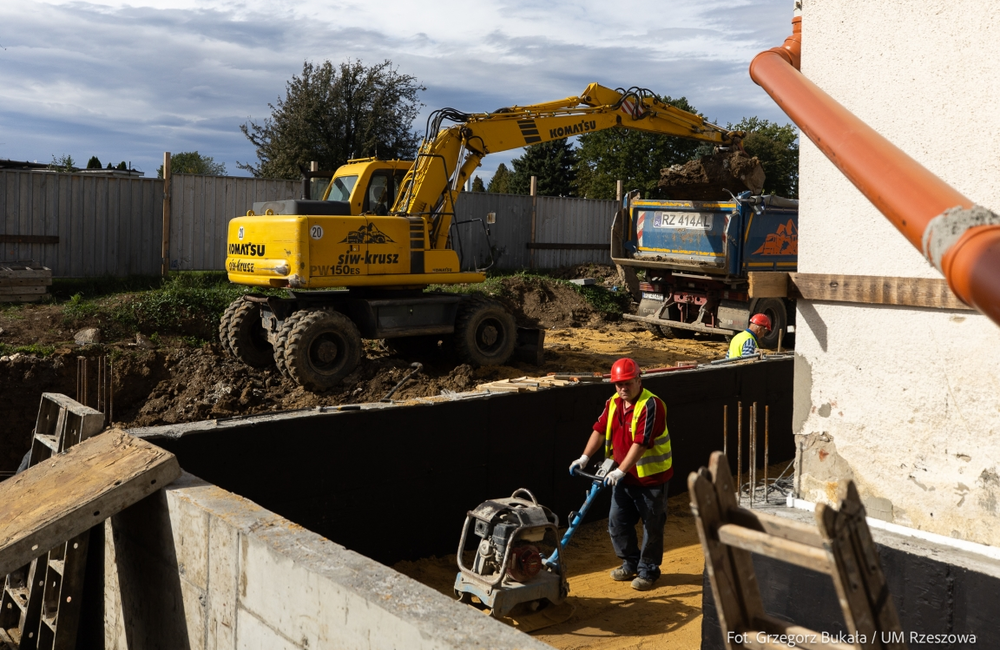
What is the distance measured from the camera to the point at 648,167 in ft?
133

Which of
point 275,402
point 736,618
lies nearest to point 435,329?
point 275,402

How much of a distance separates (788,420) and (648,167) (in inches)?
1257

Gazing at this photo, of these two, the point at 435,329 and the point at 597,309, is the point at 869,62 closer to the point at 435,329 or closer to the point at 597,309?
the point at 435,329

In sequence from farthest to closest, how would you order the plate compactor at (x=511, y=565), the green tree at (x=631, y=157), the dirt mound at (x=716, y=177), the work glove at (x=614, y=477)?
the green tree at (x=631, y=157) → the dirt mound at (x=716, y=177) → the work glove at (x=614, y=477) → the plate compactor at (x=511, y=565)

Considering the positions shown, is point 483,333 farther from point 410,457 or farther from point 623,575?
point 623,575

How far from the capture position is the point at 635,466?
21.1 ft

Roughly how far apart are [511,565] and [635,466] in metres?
1.40

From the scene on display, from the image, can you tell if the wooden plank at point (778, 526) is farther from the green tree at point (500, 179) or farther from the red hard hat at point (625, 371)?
the green tree at point (500, 179)

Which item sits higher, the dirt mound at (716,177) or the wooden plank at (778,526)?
the dirt mound at (716,177)

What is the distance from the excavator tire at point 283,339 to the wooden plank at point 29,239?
722cm

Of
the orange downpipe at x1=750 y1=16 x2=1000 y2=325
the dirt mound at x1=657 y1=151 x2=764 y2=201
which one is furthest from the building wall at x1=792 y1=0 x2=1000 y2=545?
the dirt mound at x1=657 y1=151 x2=764 y2=201

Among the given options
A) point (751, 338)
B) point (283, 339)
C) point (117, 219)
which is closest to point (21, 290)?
point (117, 219)

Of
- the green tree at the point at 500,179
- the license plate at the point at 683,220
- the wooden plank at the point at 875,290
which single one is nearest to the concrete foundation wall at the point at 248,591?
the wooden plank at the point at 875,290

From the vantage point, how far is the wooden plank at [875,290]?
388 centimetres
